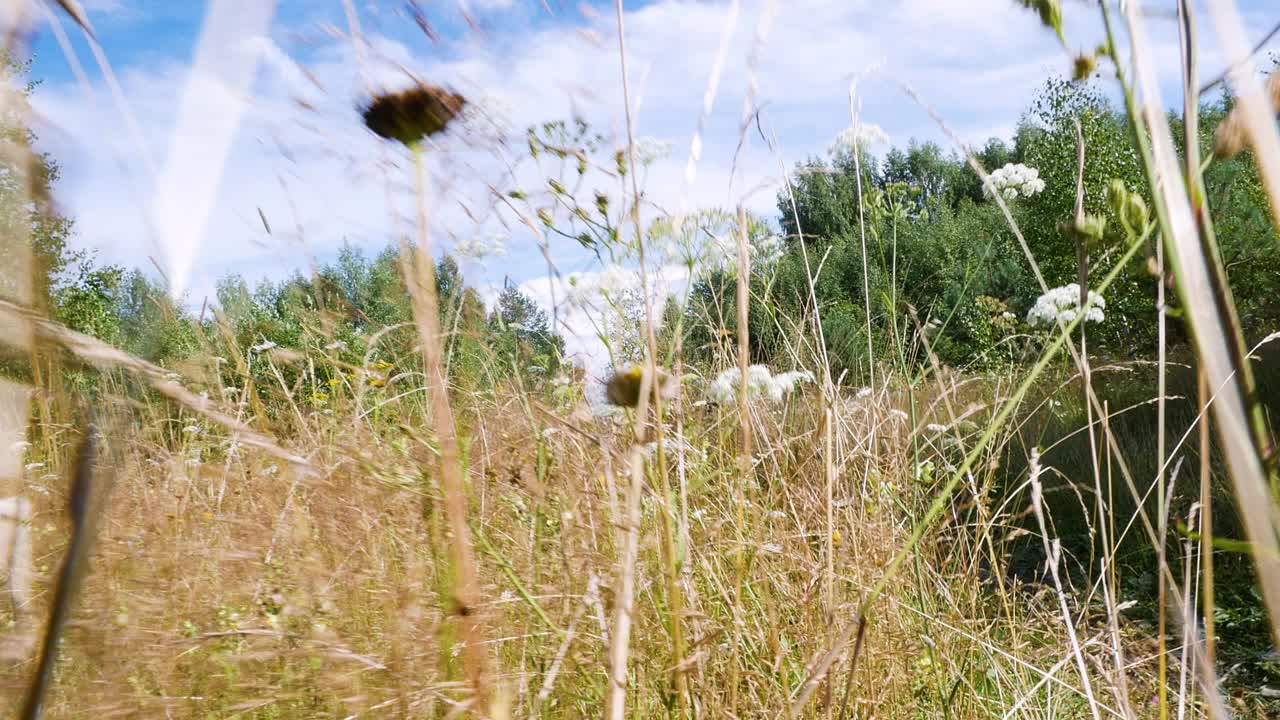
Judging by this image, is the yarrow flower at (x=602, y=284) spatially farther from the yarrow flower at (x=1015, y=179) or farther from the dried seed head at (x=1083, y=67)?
the yarrow flower at (x=1015, y=179)

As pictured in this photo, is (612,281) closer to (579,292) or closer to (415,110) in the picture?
(579,292)

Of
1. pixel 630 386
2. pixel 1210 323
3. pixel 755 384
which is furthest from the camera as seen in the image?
pixel 755 384

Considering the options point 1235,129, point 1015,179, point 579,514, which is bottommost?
point 579,514

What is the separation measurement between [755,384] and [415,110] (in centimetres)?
157

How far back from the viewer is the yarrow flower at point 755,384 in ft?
5.30

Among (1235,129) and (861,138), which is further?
(861,138)

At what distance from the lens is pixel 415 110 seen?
433mm

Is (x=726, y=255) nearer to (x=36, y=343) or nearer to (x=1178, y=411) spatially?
(x=36, y=343)

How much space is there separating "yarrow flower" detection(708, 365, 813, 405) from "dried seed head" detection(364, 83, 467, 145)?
1.11m

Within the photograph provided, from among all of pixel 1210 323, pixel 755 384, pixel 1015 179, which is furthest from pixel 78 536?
pixel 1015 179

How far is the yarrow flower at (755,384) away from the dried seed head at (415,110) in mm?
1111

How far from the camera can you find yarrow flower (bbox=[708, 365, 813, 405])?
5.30 ft

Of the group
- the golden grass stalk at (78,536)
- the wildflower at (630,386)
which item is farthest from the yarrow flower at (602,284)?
the golden grass stalk at (78,536)

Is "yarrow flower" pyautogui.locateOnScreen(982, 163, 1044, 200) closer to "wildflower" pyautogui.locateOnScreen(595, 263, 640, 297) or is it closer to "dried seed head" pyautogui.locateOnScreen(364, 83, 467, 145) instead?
"wildflower" pyautogui.locateOnScreen(595, 263, 640, 297)
